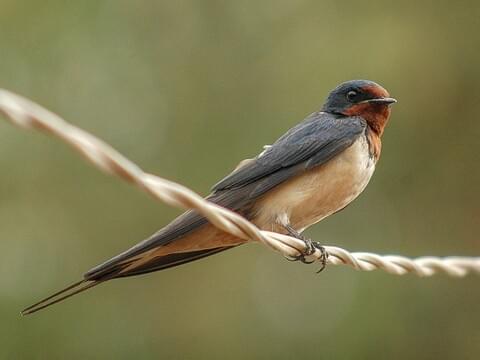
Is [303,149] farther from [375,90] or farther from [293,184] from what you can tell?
[375,90]

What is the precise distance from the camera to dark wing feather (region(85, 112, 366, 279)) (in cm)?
395

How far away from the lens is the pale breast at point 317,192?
13.1ft

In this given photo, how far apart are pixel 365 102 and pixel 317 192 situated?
0.55 meters

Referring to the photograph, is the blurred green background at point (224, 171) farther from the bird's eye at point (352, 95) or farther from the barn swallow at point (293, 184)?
the barn swallow at point (293, 184)

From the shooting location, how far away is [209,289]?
8.26 meters

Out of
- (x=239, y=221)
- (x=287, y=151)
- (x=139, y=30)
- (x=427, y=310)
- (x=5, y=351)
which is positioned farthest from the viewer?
(x=139, y=30)

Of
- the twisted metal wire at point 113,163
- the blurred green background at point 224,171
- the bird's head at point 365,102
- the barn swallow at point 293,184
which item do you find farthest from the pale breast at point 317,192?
the blurred green background at point 224,171

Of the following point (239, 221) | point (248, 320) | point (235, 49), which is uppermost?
point (235, 49)

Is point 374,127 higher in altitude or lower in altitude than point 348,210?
lower

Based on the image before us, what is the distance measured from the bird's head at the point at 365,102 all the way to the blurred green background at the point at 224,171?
3.35 m

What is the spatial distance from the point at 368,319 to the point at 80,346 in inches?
81.0

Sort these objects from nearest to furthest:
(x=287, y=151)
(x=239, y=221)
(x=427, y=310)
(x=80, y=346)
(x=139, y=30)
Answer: (x=239, y=221) < (x=287, y=151) < (x=80, y=346) < (x=427, y=310) < (x=139, y=30)

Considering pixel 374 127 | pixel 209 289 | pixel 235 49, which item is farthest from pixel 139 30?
pixel 374 127

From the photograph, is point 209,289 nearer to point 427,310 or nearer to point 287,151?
point 427,310
